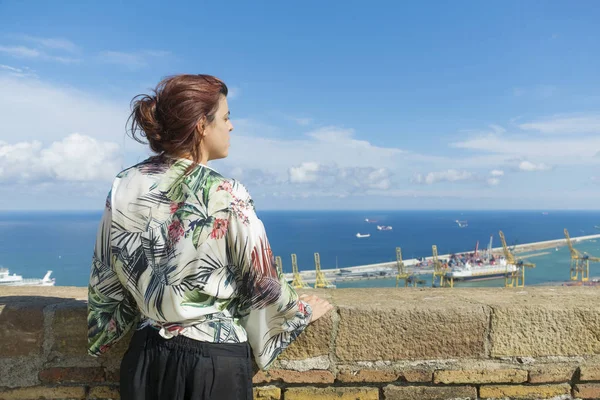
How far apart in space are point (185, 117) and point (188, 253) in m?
0.37

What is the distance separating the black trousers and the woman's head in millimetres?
533

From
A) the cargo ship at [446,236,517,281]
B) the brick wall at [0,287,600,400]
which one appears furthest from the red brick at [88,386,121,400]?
the cargo ship at [446,236,517,281]

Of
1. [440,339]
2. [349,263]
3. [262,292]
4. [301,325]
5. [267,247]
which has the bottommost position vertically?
[349,263]

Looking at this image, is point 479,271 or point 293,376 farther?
point 479,271

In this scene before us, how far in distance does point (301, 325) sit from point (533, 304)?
38.3 inches

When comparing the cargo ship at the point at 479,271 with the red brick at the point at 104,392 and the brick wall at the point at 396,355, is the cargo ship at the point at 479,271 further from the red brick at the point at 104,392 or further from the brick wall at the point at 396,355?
the red brick at the point at 104,392

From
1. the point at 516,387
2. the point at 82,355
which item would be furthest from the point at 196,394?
the point at 516,387

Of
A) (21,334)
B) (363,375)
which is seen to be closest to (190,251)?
(363,375)

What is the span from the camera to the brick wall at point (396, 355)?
72.3 inches

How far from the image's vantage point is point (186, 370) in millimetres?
1336

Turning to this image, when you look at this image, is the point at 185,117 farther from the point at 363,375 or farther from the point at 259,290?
the point at 363,375

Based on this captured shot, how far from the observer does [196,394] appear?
1.33m

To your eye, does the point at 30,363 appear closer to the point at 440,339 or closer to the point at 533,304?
the point at 440,339

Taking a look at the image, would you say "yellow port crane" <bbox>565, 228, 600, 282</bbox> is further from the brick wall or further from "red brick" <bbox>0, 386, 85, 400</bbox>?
"red brick" <bbox>0, 386, 85, 400</bbox>
